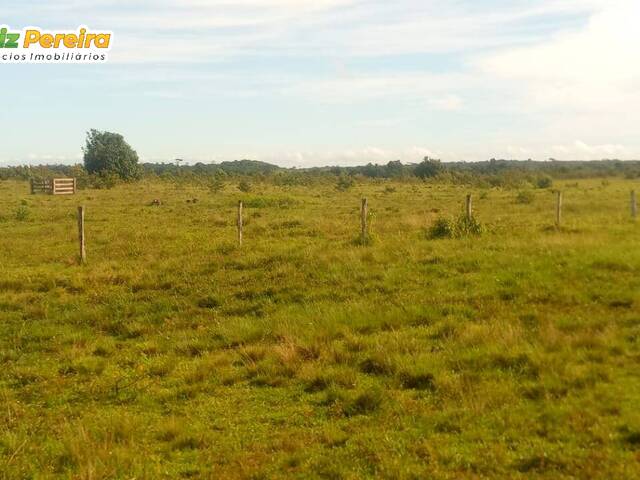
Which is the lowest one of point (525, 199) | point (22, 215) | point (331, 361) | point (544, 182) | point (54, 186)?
point (331, 361)

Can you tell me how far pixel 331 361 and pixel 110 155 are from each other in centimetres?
6643

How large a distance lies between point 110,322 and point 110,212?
2217 centimetres

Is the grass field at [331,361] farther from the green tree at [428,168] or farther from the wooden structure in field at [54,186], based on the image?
the green tree at [428,168]

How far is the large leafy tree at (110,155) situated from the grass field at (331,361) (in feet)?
181

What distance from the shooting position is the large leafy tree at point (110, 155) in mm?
70062

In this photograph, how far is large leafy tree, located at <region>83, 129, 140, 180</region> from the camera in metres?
70.1

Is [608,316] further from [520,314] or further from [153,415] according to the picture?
[153,415]

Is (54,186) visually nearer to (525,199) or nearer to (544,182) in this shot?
(525,199)

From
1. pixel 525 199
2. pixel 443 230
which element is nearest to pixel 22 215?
pixel 443 230

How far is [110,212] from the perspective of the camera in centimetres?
3259

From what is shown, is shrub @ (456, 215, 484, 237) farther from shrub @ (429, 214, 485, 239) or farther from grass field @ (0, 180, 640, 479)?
grass field @ (0, 180, 640, 479)

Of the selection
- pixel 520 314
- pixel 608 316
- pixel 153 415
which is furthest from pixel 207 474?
pixel 608 316

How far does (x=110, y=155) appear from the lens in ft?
230

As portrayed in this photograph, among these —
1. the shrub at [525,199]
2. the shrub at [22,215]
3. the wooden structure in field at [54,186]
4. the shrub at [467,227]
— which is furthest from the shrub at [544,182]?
the shrub at [22,215]
